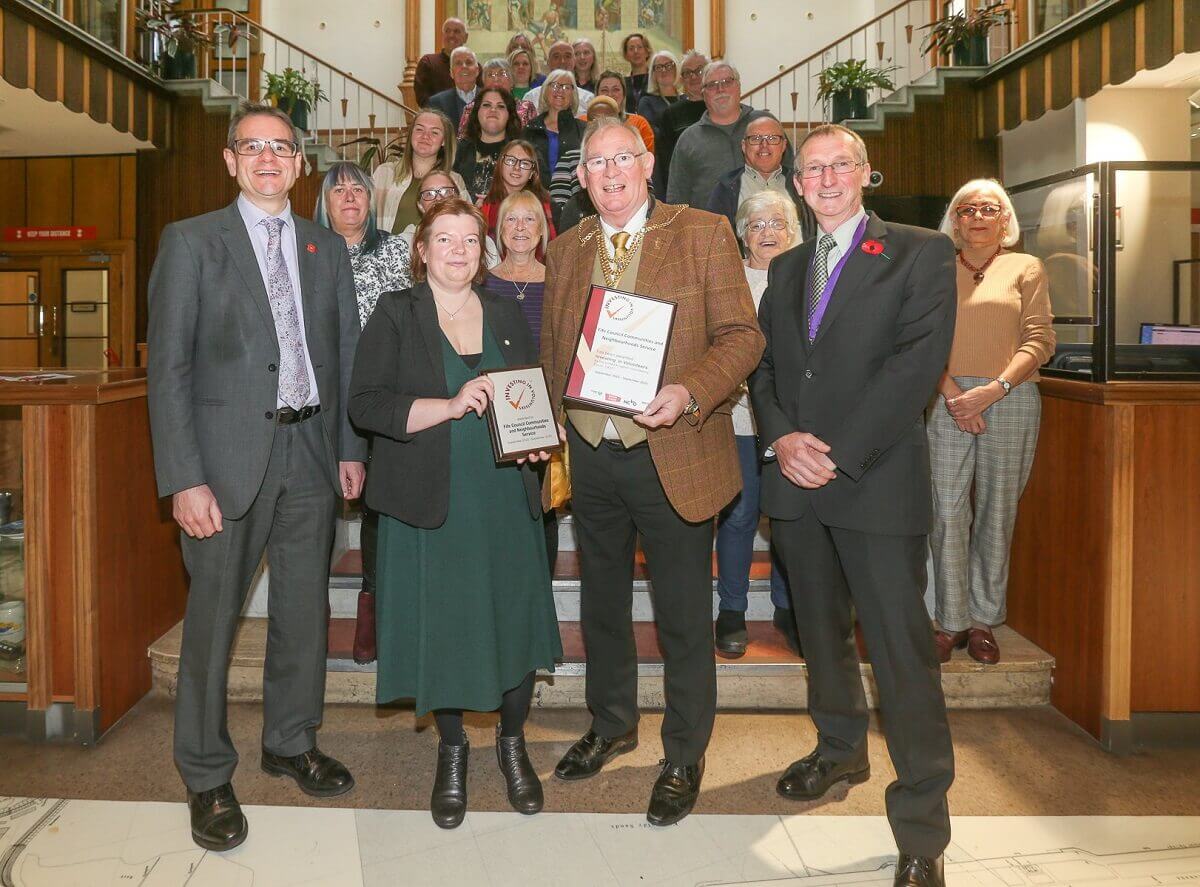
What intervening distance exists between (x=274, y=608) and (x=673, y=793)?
125 cm

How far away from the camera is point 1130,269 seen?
3.02 meters

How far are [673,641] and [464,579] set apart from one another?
1.93 feet

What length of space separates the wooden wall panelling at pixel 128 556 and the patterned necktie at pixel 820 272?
2.36 m

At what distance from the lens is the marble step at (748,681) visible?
3281 millimetres

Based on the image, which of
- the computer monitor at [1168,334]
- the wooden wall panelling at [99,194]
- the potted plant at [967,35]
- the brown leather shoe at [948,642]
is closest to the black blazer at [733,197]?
the computer monitor at [1168,334]

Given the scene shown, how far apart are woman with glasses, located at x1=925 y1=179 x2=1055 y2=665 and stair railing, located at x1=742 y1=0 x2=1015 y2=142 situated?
7768 millimetres

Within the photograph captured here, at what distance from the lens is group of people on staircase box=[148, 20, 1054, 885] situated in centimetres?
217

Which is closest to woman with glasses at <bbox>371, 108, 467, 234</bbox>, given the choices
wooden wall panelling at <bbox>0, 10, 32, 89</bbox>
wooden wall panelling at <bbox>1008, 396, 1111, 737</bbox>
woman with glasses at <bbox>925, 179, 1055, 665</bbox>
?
woman with glasses at <bbox>925, 179, 1055, 665</bbox>

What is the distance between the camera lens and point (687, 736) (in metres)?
2.48

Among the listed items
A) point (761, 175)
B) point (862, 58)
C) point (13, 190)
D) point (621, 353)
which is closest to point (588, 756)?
point (621, 353)

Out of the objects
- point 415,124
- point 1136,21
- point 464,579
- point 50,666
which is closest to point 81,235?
point 415,124

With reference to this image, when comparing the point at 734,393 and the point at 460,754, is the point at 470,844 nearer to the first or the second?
the point at 460,754

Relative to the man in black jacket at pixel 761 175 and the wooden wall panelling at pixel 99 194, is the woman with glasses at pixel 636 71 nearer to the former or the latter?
the man in black jacket at pixel 761 175

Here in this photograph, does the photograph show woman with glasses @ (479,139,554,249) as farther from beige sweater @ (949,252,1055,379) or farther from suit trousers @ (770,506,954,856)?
suit trousers @ (770,506,954,856)
